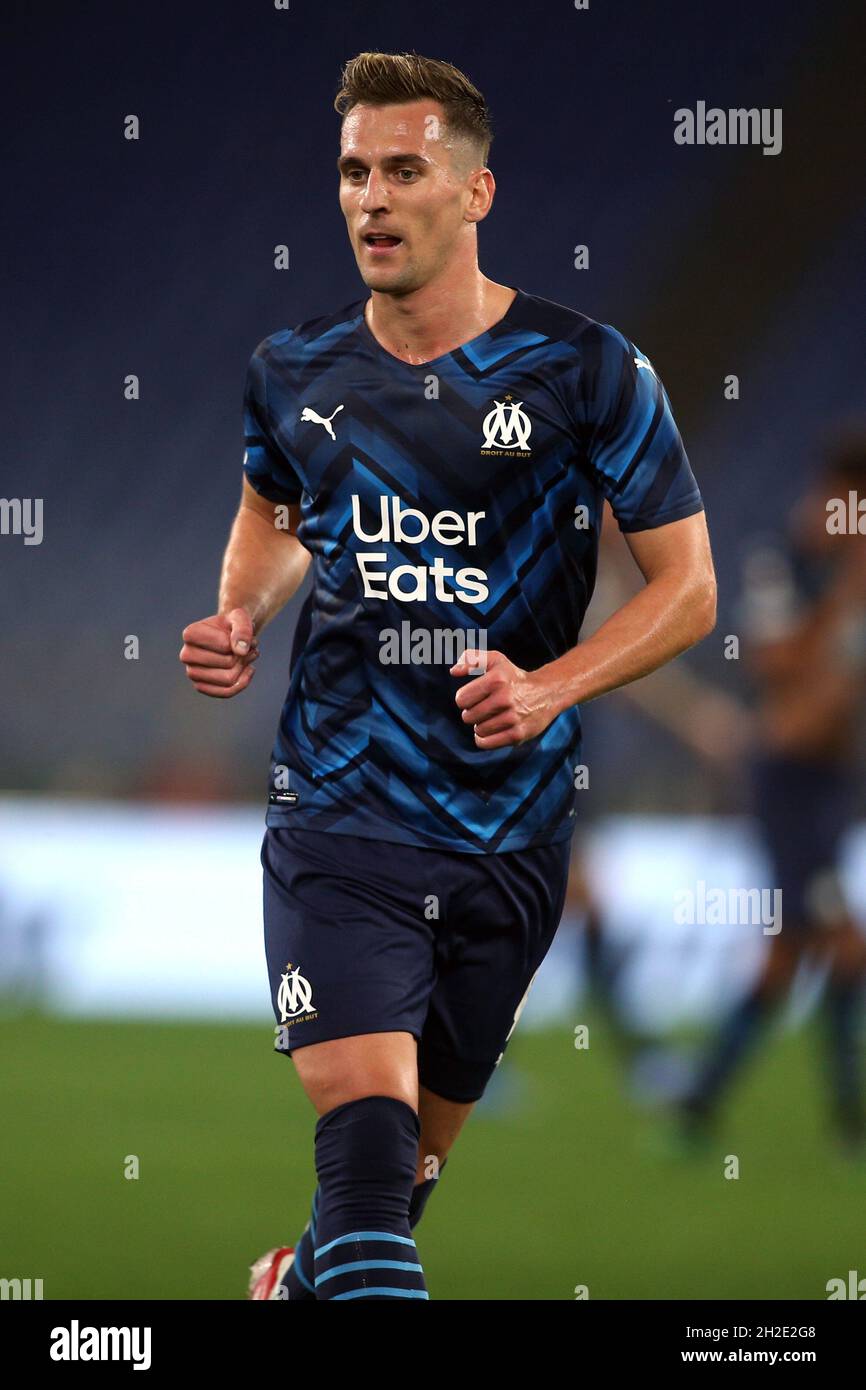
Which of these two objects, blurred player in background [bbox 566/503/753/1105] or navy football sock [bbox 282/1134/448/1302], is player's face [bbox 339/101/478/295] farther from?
blurred player in background [bbox 566/503/753/1105]

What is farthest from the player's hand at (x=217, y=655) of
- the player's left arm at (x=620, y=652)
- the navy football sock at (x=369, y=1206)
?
the navy football sock at (x=369, y=1206)

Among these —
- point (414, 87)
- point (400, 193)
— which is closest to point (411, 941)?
point (400, 193)

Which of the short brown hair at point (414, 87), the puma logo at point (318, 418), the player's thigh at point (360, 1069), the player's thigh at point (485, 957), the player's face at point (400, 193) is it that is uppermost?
the short brown hair at point (414, 87)

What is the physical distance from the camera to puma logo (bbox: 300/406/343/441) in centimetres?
252

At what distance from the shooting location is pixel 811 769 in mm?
4695

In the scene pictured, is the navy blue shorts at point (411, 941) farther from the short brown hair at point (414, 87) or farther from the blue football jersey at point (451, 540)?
the short brown hair at point (414, 87)

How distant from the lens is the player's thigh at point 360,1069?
2.25 meters

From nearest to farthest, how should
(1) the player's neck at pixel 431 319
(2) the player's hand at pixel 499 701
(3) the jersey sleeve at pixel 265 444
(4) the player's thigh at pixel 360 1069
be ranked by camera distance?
(2) the player's hand at pixel 499 701 < (4) the player's thigh at pixel 360 1069 < (1) the player's neck at pixel 431 319 < (3) the jersey sleeve at pixel 265 444

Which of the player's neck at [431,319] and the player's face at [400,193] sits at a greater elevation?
the player's face at [400,193]

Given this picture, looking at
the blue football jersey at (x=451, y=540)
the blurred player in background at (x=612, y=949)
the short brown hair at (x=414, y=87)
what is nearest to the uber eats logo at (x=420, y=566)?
the blue football jersey at (x=451, y=540)

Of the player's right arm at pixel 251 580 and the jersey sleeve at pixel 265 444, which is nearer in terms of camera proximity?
the player's right arm at pixel 251 580

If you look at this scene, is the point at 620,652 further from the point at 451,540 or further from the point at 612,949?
the point at 612,949

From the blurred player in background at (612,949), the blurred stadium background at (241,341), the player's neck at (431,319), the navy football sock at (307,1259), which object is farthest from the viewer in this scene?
the blurred stadium background at (241,341)

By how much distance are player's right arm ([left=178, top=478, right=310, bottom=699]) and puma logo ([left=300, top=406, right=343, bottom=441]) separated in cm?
26
